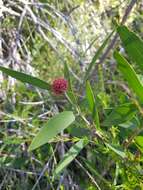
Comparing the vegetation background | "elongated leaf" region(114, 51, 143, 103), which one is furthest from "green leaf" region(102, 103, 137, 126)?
the vegetation background

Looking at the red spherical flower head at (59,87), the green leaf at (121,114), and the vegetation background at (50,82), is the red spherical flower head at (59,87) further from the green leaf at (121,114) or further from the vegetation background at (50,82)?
the vegetation background at (50,82)

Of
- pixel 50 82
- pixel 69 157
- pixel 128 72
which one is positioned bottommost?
pixel 69 157

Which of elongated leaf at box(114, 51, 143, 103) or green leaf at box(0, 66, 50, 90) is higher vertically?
green leaf at box(0, 66, 50, 90)

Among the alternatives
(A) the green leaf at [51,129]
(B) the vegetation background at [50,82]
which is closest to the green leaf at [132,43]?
(A) the green leaf at [51,129]

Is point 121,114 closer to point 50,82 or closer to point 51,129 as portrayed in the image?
point 51,129

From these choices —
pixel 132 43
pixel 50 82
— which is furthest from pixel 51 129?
pixel 50 82

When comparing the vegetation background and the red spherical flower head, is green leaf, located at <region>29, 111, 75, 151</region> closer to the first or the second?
the red spherical flower head

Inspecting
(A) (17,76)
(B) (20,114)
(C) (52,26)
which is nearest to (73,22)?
(C) (52,26)
